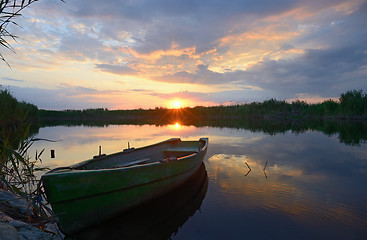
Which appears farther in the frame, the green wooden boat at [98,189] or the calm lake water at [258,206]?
the calm lake water at [258,206]

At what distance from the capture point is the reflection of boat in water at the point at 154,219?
4121 mm

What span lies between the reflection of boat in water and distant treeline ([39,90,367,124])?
3059 cm

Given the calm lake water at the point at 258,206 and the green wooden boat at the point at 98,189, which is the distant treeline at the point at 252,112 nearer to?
the calm lake water at the point at 258,206

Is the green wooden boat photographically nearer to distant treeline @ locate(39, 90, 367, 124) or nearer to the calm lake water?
the calm lake water

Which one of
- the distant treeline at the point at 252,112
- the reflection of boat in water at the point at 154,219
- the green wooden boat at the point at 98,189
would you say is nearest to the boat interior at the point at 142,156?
the green wooden boat at the point at 98,189

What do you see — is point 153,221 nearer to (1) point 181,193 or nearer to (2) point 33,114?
(1) point 181,193

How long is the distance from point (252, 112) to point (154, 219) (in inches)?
1518

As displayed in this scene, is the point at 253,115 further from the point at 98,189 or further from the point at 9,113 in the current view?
the point at 98,189

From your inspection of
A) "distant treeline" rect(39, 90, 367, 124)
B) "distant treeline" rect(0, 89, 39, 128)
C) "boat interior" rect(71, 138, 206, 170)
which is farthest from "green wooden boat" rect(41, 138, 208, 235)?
"distant treeline" rect(39, 90, 367, 124)

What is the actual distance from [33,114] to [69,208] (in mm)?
28529

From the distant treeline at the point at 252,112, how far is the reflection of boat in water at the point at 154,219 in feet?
100

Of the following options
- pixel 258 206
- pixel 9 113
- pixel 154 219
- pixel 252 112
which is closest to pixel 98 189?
pixel 154 219

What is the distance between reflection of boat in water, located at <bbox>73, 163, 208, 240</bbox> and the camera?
13.5 feet

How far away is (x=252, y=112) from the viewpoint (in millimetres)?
40656
